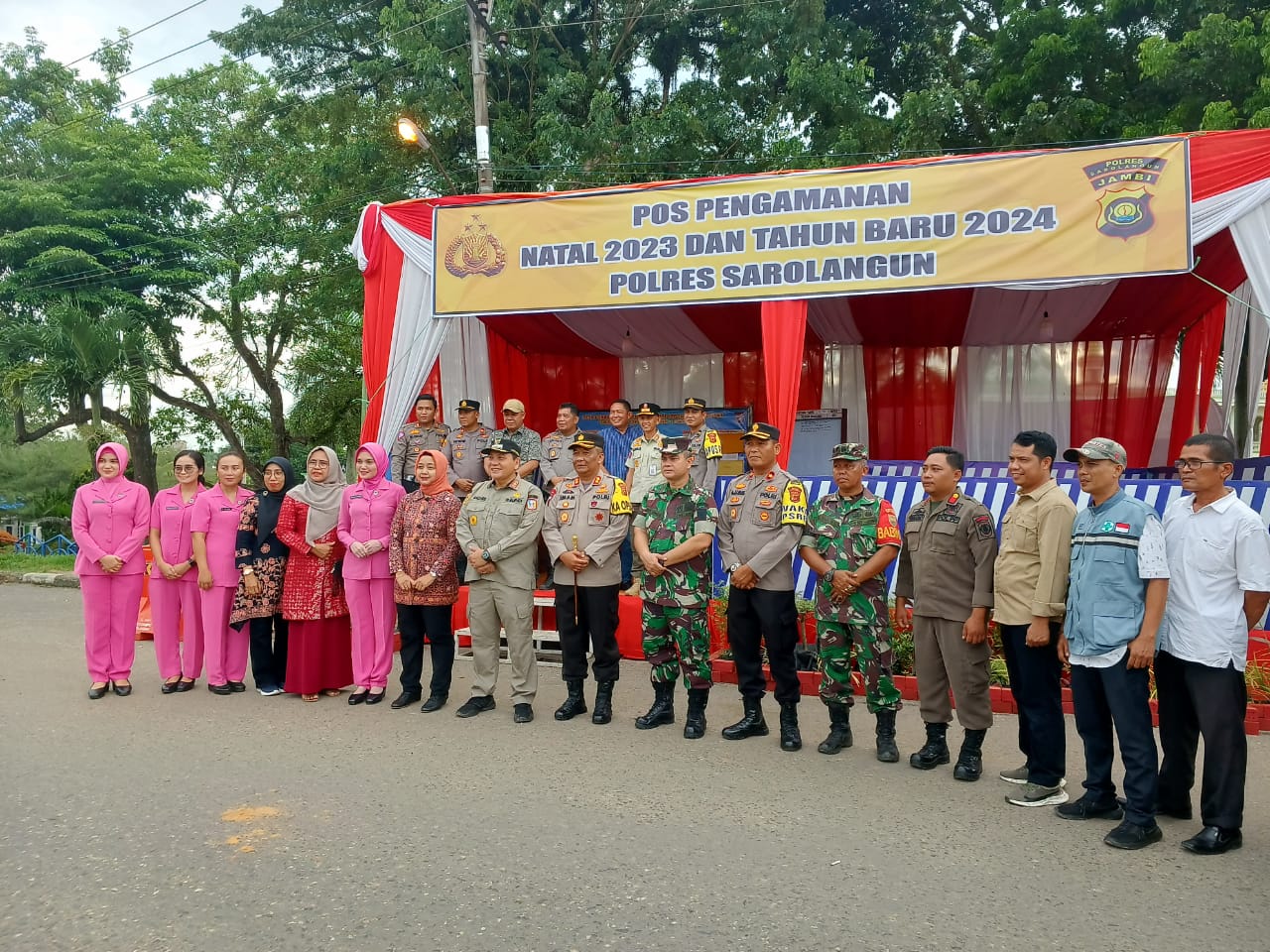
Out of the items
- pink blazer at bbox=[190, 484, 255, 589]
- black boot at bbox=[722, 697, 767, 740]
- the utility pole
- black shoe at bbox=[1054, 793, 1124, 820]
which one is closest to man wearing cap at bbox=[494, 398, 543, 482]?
pink blazer at bbox=[190, 484, 255, 589]

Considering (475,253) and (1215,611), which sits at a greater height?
(475,253)

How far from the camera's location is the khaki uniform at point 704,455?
727 cm

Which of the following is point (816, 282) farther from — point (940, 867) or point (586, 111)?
point (586, 111)

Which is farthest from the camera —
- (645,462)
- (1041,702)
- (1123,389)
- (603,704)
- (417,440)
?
(1123,389)

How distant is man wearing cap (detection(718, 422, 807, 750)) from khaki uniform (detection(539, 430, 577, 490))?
3141 mm

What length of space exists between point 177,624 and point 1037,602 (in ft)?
17.0

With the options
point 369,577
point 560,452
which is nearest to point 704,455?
point 560,452

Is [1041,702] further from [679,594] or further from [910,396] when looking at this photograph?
[910,396]

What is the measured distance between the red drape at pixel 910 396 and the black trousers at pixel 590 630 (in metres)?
7.40

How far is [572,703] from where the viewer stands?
510 cm

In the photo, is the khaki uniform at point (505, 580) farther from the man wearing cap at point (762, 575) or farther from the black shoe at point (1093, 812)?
the black shoe at point (1093, 812)

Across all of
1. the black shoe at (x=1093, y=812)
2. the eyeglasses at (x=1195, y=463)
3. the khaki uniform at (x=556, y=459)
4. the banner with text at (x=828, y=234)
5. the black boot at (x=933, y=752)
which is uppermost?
the banner with text at (x=828, y=234)

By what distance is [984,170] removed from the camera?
6.68 m

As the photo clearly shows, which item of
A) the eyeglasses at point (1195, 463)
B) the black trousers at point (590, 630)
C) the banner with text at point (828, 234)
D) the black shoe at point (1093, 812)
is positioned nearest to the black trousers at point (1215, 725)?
the black shoe at point (1093, 812)
